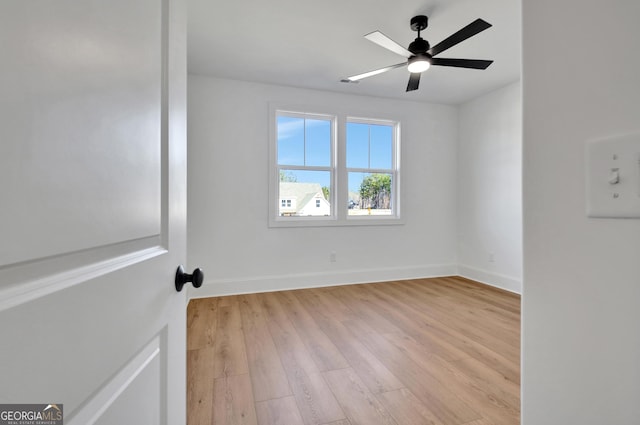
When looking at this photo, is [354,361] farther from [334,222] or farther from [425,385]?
[334,222]

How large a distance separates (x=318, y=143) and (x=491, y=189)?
250 cm

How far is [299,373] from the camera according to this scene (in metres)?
1.69

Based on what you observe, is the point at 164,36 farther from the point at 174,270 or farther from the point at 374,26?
the point at 374,26

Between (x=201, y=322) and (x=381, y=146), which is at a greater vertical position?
(x=381, y=146)

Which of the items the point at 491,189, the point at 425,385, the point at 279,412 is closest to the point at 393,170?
the point at 491,189

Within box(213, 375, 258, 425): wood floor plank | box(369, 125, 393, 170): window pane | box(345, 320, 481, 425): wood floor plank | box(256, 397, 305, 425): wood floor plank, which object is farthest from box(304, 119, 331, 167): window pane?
box(256, 397, 305, 425): wood floor plank

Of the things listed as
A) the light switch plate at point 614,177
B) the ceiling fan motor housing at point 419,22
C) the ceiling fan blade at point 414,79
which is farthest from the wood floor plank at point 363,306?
the ceiling fan motor housing at point 419,22

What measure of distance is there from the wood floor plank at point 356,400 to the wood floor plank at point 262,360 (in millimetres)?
293

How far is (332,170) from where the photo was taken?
366cm

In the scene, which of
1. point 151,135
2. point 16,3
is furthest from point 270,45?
point 16,3

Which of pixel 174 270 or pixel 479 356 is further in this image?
pixel 479 356

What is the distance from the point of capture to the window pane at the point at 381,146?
388 cm

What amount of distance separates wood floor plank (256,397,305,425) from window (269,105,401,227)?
7.19ft

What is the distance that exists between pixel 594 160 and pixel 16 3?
2.74 feet
